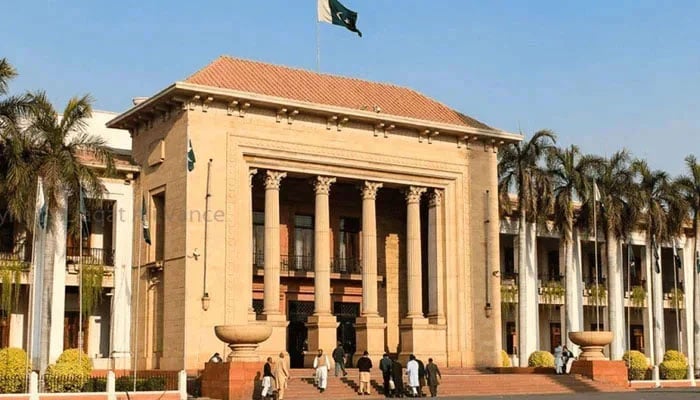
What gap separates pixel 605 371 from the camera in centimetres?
3578

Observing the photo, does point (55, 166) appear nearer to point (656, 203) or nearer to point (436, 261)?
point (436, 261)

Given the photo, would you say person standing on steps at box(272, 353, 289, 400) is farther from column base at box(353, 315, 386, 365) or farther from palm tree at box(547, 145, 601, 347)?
palm tree at box(547, 145, 601, 347)

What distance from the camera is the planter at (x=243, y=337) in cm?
2900

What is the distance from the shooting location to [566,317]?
5069cm

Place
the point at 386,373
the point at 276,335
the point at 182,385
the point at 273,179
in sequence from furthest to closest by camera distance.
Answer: the point at 273,179, the point at 276,335, the point at 386,373, the point at 182,385

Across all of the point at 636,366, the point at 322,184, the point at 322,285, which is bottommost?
the point at 636,366

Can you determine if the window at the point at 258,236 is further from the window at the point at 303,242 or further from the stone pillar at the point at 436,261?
the stone pillar at the point at 436,261

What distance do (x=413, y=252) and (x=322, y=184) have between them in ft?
16.4

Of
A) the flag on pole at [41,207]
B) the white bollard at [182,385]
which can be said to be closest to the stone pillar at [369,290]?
the white bollard at [182,385]

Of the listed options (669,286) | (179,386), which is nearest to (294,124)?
(179,386)

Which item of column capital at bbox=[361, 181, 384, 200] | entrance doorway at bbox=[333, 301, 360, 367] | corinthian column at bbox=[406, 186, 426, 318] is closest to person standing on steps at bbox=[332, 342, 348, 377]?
corinthian column at bbox=[406, 186, 426, 318]

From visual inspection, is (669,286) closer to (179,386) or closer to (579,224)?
(579,224)

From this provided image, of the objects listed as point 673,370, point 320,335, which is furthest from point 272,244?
point 673,370

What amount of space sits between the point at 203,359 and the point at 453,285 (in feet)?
38.2
